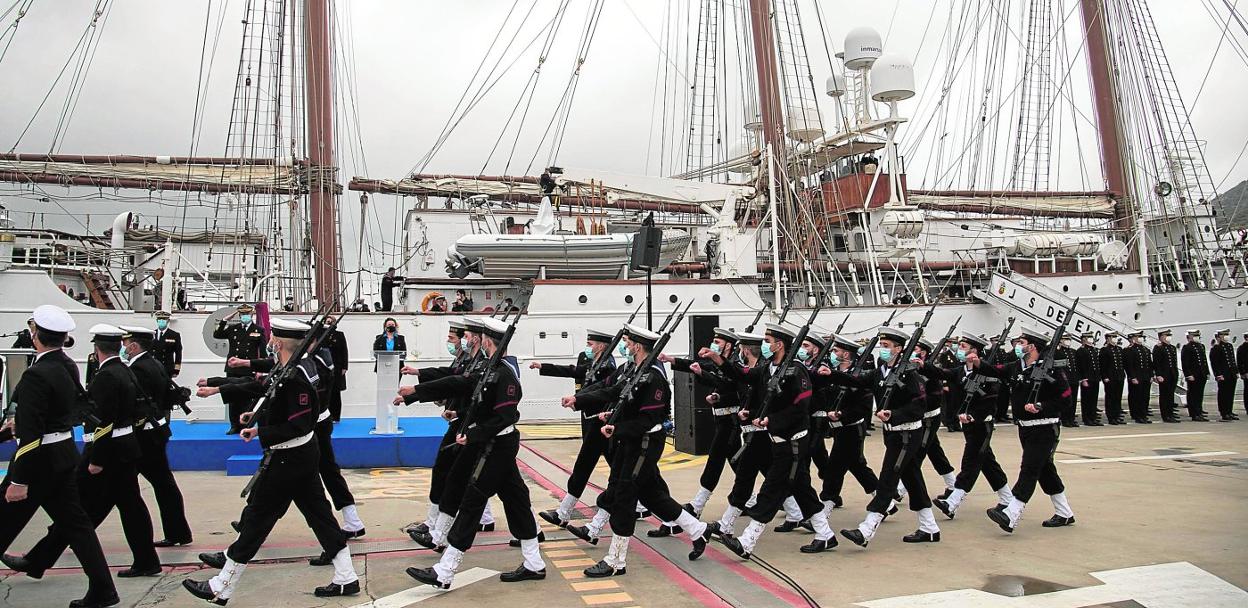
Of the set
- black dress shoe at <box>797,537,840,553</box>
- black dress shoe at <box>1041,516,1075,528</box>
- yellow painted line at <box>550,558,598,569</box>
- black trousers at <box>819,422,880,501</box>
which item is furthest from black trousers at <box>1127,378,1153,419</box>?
yellow painted line at <box>550,558,598,569</box>

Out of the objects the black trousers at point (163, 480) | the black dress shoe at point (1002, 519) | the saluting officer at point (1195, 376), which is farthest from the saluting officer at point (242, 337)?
the saluting officer at point (1195, 376)

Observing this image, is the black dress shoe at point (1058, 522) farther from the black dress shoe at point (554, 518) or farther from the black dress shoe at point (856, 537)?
the black dress shoe at point (554, 518)

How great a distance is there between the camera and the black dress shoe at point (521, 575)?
18.2 feet

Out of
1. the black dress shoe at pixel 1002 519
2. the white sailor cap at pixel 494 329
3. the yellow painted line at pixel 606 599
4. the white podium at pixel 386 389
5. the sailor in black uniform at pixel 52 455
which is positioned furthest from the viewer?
the white podium at pixel 386 389

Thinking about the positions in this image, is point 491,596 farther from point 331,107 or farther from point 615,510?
point 331,107

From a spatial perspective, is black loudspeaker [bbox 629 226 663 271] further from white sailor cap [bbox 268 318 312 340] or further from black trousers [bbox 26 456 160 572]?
black trousers [bbox 26 456 160 572]

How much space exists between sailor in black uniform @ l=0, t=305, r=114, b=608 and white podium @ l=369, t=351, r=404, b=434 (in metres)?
5.42

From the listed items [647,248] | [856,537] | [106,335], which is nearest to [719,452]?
[856,537]

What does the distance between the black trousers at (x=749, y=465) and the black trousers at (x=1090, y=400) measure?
11.8 metres

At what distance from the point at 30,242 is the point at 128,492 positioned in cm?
1483

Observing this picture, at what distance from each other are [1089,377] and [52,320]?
1638 cm

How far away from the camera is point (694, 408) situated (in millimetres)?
11523

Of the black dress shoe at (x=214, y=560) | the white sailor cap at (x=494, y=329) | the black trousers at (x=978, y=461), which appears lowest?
the black dress shoe at (x=214, y=560)

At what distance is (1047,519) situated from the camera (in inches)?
301
